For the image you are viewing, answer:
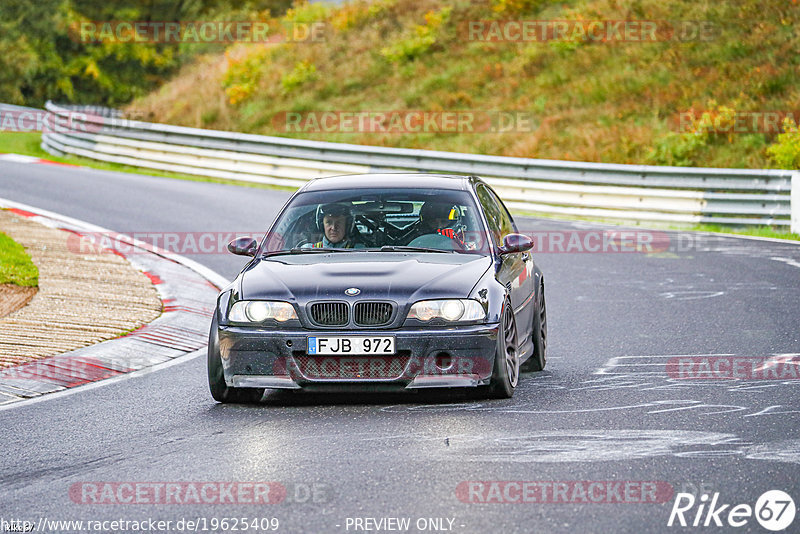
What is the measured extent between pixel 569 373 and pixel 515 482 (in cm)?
349

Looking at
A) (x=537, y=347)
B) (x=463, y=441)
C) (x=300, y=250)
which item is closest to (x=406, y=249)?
(x=300, y=250)

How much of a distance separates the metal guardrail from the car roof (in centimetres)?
1185

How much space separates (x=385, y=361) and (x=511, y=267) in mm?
1679

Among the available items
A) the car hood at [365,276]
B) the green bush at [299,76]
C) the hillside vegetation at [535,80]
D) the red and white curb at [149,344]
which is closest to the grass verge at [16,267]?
the red and white curb at [149,344]

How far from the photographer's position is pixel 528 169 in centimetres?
2405

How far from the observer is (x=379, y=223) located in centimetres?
912

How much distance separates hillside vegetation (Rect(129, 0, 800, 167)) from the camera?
28672 millimetres

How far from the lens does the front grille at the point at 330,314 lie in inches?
305

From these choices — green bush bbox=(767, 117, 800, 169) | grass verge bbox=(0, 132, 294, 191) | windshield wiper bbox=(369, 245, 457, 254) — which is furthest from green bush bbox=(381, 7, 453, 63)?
windshield wiper bbox=(369, 245, 457, 254)

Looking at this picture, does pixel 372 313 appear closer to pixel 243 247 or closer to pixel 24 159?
pixel 243 247

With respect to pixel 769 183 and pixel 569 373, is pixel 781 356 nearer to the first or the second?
pixel 569 373

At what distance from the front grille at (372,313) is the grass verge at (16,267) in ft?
20.3

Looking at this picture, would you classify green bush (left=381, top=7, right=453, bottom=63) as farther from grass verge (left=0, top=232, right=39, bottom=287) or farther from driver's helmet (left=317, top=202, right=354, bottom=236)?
driver's helmet (left=317, top=202, right=354, bottom=236)

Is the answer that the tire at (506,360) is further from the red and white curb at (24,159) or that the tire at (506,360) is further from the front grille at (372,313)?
the red and white curb at (24,159)
